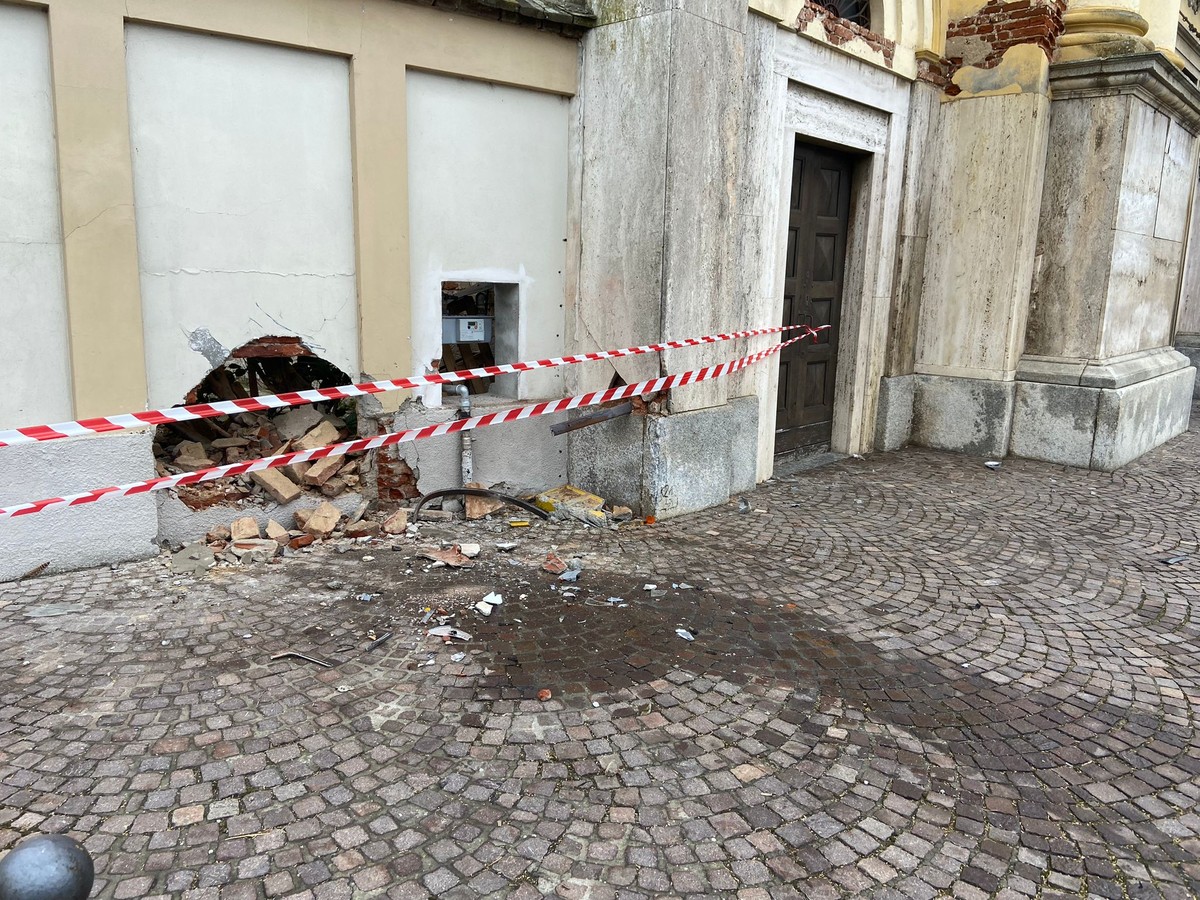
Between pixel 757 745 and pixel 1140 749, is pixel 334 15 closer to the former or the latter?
pixel 757 745

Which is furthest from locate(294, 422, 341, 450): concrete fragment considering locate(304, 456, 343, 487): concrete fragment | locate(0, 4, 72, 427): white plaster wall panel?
locate(0, 4, 72, 427): white plaster wall panel

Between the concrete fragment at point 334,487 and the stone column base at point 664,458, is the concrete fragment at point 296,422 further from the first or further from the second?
the stone column base at point 664,458

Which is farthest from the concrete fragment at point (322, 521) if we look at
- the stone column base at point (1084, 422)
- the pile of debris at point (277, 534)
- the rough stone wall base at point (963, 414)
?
the stone column base at point (1084, 422)

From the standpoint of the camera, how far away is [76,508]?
4.82 metres

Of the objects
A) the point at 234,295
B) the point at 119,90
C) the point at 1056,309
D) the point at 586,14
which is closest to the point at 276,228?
the point at 234,295

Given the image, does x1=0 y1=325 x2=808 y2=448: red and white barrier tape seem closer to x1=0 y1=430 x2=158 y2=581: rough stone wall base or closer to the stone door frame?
x1=0 y1=430 x2=158 y2=581: rough stone wall base

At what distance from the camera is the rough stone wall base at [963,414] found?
8766 millimetres

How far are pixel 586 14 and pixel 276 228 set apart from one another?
276 centimetres

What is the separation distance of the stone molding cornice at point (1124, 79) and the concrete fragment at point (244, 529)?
8219 mm

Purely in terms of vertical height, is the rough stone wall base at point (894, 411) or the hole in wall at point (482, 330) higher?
the hole in wall at point (482, 330)

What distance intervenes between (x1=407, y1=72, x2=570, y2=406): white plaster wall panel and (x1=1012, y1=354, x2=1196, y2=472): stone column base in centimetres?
498

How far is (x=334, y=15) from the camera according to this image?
5258 mm

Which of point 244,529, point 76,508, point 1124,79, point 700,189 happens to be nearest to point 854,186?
point 1124,79

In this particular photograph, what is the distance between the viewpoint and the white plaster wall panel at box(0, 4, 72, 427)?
440 centimetres
